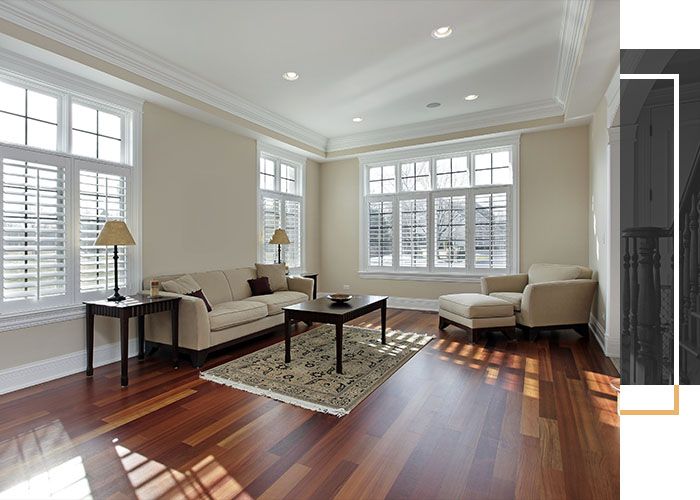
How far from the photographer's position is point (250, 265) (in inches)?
233

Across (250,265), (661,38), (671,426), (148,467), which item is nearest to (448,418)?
(671,426)

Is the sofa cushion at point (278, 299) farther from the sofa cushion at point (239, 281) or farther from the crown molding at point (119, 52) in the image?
the crown molding at point (119, 52)

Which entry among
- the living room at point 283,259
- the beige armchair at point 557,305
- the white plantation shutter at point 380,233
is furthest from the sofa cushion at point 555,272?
the white plantation shutter at point 380,233

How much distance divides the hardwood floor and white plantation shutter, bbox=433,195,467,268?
2.97m

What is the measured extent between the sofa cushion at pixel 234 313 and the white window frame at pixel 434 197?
2.98m

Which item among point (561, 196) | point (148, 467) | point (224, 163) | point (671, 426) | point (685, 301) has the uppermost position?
point (224, 163)

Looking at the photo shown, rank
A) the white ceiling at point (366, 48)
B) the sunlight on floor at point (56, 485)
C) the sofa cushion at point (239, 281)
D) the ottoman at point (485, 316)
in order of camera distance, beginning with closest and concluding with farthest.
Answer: the sunlight on floor at point (56, 485) → the white ceiling at point (366, 48) → the ottoman at point (485, 316) → the sofa cushion at point (239, 281)

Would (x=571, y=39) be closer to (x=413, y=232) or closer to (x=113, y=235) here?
(x=413, y=232)

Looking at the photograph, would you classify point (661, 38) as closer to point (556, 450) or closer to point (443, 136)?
point (556, 450)

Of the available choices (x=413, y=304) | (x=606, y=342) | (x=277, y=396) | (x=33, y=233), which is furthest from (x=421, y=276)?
(x=33, y=233)

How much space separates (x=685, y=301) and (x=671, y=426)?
140 centimetres

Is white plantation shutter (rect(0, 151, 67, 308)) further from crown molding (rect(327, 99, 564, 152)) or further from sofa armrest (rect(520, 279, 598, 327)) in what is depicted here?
sofa armrest (rect(520, 279, 598, 327))

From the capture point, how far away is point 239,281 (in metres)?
5.28

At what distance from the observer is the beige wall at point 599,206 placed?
4.28 m
